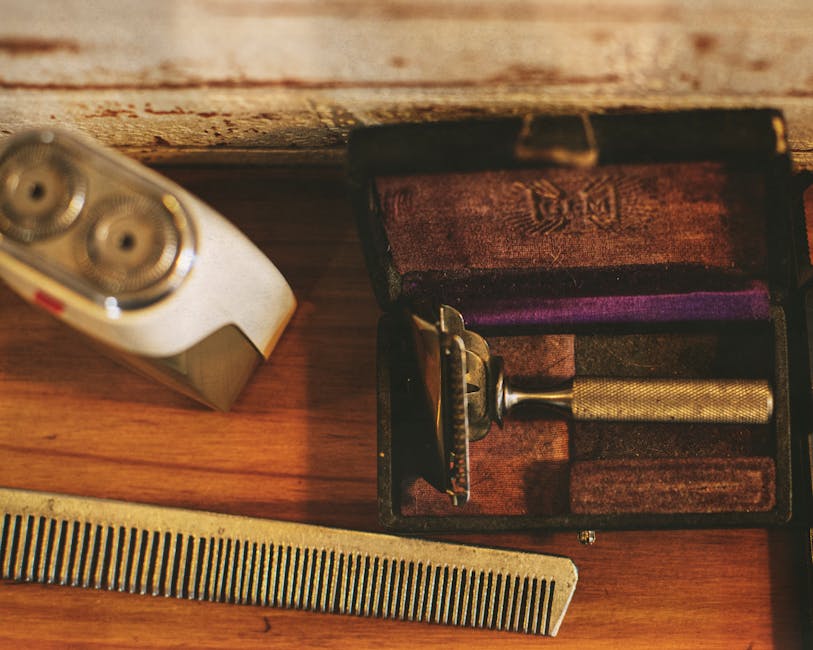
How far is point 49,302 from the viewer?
1.99 ft

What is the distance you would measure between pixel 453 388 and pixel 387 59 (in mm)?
341

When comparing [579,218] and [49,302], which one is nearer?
[49,302]

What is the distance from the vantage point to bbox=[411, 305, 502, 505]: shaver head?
703mm

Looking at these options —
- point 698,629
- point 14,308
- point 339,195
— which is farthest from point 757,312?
point 14,308

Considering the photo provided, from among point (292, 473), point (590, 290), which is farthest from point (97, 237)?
point (590, 290)

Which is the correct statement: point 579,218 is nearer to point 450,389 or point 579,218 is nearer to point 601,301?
point 601,301

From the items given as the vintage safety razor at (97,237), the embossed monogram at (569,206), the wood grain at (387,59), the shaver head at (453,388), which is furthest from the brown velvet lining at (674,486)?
the vintage safety razor at (97,237)

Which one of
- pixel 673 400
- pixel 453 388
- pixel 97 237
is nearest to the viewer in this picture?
pixel 97 237

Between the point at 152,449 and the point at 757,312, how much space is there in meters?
0.80

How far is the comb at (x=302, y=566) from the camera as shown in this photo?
2.87 ft

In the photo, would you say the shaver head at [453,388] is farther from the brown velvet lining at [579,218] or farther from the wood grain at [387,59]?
the wood grain at [387,59]

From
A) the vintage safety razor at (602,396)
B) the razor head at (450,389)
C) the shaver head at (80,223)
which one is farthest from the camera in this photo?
the vintage safety razor at (602,396)

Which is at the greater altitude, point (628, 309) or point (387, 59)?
point (387, 59)

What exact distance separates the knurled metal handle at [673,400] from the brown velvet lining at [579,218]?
15 centimetres
